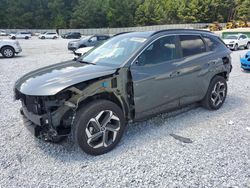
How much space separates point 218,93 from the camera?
4.87 m

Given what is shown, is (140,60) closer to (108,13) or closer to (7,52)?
(7,52)

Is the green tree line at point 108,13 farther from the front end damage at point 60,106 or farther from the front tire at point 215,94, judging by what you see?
the front end damage at point 60,106

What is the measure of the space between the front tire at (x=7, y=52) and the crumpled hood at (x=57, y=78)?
11.8 m

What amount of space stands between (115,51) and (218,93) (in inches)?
98.8

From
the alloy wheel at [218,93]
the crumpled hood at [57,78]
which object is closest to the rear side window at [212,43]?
the alloy wheel at [218,93]

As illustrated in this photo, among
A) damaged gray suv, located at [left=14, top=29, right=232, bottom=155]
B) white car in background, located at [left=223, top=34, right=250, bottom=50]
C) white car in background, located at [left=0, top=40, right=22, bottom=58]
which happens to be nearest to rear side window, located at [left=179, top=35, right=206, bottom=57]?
damaged gray suv, located at [left=14, top=29, right=232, bottom=155]

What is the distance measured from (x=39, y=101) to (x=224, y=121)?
336 centimetres

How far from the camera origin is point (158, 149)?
132 inches

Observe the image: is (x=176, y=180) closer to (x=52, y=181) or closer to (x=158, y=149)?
(x=158, y=149)

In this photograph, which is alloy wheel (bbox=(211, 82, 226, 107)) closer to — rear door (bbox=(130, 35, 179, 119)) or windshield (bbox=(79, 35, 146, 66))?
rear door (bbox=(130, 35, 179, 119))

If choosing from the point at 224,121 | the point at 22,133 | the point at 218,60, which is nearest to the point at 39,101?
the point at 22,133

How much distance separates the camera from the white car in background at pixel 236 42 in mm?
17875

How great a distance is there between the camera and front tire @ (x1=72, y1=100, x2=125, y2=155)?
118 inches

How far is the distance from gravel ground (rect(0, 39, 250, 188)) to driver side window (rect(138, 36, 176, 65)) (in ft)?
4.01
